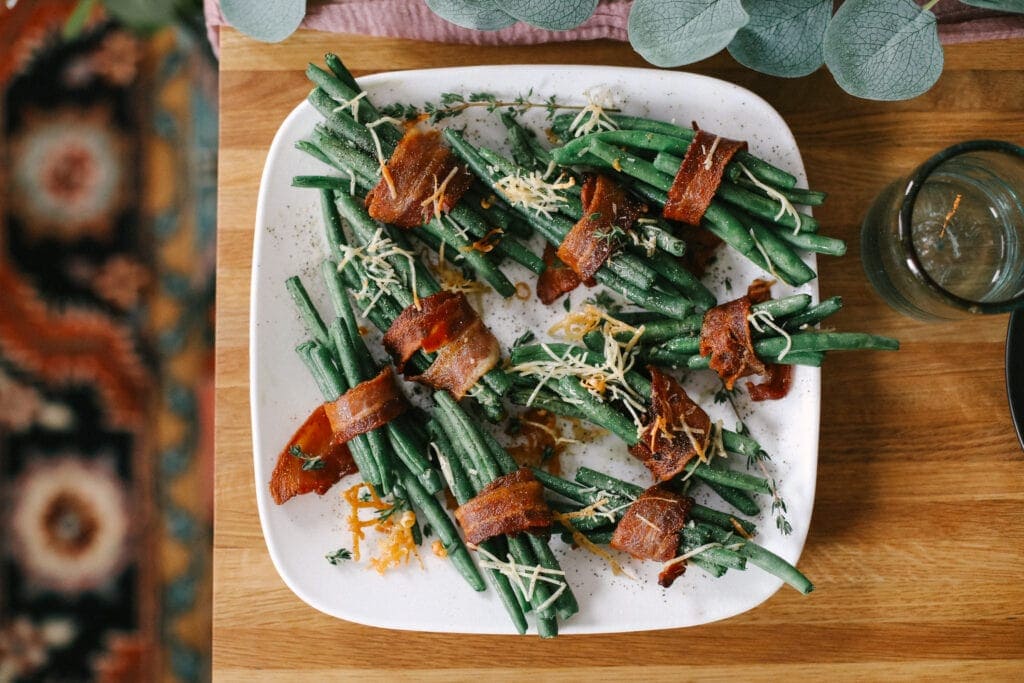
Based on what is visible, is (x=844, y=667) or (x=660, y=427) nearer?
(x=660, y=427)

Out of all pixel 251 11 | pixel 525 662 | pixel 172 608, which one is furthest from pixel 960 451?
pixel 172 608

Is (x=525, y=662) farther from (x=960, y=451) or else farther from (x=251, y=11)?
(x=251, y=11)

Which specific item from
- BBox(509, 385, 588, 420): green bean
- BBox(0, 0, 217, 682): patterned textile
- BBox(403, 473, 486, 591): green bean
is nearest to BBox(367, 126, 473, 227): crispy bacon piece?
BBox(509, 385, 588, 420): green bean

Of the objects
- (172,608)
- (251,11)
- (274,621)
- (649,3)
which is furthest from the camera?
(172,608)

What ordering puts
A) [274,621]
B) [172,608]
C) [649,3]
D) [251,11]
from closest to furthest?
[649,3] < [251,11] < [274,621] < [172,608]

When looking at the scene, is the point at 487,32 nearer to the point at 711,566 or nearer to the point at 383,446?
the point at 383,446

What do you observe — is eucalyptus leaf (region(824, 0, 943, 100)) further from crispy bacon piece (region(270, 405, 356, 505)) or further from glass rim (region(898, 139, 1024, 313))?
crispy bacon piece (region(270, 405, 356, 505))

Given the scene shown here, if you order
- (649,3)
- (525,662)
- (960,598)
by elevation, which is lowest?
(525,662)

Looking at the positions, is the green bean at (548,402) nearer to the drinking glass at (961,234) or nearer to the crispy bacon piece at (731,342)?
the crispy bacon piece at (731,342)
